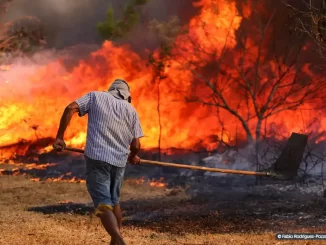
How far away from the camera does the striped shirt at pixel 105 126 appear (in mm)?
4836

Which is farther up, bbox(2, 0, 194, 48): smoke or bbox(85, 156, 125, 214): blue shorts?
bbox(2, 0, 194, 48): smoke

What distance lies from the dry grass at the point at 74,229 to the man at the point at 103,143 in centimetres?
129

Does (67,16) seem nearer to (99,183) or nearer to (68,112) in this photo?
(68,112)

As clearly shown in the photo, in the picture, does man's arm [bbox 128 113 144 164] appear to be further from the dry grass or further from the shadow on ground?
the shadow on ground

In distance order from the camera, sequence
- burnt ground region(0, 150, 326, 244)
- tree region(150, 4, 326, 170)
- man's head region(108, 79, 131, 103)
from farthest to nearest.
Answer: tree region(150, 4, 326, 170) < burnt ground region(0, 150, 326, 244) < man's head region(108, 79, 131, 103)

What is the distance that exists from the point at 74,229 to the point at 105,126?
2.79 metres

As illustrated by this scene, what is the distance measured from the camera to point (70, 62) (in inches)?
731

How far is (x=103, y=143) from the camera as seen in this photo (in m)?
4.85

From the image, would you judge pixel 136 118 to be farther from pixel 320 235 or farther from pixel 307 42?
pixel 307 42

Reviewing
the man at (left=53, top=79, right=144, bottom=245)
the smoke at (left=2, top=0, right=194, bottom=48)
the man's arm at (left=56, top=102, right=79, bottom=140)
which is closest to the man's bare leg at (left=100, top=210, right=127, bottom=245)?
the man at (left=53, top=79, right=144, bottom=245)

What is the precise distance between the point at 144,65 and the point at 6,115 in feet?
17.6

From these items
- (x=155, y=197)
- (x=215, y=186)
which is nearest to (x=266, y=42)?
(x=215, y=186)

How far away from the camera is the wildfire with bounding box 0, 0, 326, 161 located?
16.2 meters

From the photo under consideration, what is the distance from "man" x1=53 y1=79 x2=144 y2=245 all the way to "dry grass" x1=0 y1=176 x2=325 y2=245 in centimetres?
129
